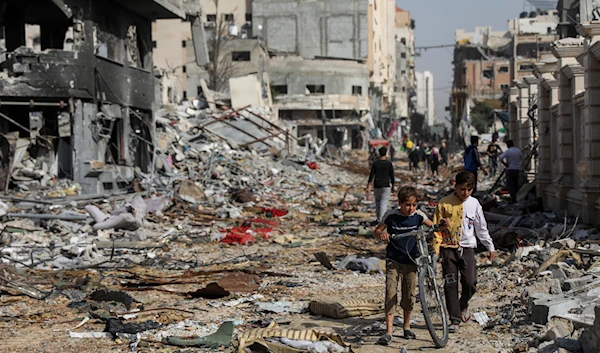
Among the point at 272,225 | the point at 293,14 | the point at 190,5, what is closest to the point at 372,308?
the point at 272,225

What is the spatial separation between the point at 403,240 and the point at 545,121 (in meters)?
12.9

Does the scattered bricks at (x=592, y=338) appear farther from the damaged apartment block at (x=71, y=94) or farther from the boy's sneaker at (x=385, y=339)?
the damaged apartment block at (x=71, y=94)

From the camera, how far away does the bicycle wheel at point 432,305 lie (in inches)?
271

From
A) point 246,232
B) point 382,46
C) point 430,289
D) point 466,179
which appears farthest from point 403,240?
point 382,46

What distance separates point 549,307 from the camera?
732 cm

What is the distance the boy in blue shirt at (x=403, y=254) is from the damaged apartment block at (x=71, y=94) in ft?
46.7

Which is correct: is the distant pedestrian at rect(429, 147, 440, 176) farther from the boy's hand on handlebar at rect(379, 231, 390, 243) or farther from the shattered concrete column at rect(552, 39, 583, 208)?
the boy's hand on handlebar at rect(379, 231, 390, 243)

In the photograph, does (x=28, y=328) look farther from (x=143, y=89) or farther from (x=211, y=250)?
(x=143, y=89)

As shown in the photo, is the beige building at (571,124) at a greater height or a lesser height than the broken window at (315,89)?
A: lesser

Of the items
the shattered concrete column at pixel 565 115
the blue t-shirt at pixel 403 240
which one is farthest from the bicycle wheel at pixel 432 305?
the shattered concrete column at pixel 565 115

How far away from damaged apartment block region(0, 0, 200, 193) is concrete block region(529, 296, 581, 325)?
48.8ft

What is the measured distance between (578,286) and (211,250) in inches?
291

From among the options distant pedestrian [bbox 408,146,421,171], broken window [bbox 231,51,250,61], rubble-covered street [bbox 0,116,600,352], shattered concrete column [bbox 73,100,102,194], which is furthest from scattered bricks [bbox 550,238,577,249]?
broken window [bbox 231,51,250,61]

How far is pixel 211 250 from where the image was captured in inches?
563
